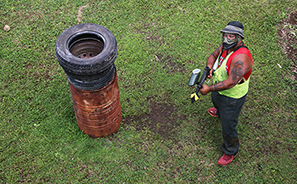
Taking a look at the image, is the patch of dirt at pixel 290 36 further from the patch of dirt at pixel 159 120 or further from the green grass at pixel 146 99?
the patch of dirt at pixel 159 120

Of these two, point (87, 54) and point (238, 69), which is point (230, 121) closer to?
point (238, 69)

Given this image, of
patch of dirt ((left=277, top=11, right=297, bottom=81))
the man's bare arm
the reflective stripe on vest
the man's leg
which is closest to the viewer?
the man's bare arm

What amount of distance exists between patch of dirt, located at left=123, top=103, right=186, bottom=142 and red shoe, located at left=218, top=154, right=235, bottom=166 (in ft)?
3.19

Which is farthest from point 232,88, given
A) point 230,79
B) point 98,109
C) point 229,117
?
point 98,109

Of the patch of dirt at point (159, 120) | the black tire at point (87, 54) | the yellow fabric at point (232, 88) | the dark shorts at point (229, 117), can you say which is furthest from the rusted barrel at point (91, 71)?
the dark shorts at point (229, 117)

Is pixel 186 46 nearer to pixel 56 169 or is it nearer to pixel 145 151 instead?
pixel 145 151

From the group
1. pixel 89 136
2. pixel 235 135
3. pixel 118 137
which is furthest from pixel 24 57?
pixel 235 135

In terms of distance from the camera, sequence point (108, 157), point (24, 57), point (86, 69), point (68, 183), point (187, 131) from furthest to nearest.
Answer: point (24, 57), point (187, 131), point (108, 157), point (68, 183), point (86, 69)

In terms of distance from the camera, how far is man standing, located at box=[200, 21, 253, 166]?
3.95 metres

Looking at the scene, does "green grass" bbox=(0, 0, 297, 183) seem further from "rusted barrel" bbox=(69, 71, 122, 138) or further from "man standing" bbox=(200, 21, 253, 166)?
"man standing" bbox=(200, 21, 253, 166)

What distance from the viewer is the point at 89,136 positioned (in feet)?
16.3

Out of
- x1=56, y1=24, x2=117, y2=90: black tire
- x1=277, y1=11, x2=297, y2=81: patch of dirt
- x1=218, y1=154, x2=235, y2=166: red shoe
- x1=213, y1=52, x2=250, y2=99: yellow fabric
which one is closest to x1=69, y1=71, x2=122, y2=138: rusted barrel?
x1=56, y1=24, x2=117, y2=90: black tire

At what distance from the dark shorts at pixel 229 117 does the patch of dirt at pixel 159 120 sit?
3.32ft

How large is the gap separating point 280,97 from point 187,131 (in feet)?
7.93
